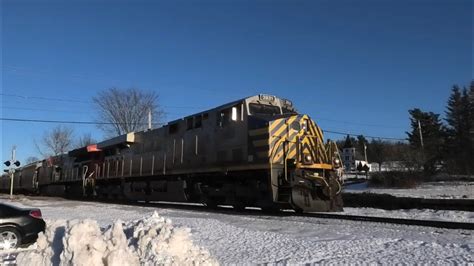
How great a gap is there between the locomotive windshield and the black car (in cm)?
731

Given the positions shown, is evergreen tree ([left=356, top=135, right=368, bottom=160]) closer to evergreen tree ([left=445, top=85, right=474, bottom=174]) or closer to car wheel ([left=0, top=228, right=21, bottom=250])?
evergreen tree ([left=445, top=85, right=474, bottom=174])

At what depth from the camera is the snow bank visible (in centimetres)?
543

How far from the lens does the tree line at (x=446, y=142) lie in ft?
144

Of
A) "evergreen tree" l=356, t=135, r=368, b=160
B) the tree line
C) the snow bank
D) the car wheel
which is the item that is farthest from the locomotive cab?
"evergreen tree" l=356, t=135, r=368, b=160

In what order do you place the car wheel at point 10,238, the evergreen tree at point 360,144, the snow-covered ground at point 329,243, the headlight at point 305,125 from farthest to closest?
the evergreen tree at point 360,144, the headlight at point 305,125, the car wheel at point 10,238, the snow-covered ground at point 329,243

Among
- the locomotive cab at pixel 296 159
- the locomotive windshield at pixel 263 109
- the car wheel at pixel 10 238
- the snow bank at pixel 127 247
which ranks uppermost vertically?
the locomotive windshield at pixel 263 109

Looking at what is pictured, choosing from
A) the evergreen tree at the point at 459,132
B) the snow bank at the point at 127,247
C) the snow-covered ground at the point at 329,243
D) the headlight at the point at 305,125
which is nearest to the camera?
the snow bank at the point at 127,247

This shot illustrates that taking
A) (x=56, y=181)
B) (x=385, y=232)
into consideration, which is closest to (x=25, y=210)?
(x=385, y=232)

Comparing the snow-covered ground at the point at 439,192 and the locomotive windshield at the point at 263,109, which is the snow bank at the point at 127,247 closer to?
the locomotive windshield at the point at 263,109

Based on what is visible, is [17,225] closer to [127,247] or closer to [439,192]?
[127,247]

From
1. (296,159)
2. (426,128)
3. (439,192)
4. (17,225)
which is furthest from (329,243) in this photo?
(426,128)

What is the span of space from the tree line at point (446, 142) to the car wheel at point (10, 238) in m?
39.9

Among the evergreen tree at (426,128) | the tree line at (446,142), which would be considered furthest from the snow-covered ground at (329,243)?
the evergreen tree at (426,128)

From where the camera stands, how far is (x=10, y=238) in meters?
9.17
